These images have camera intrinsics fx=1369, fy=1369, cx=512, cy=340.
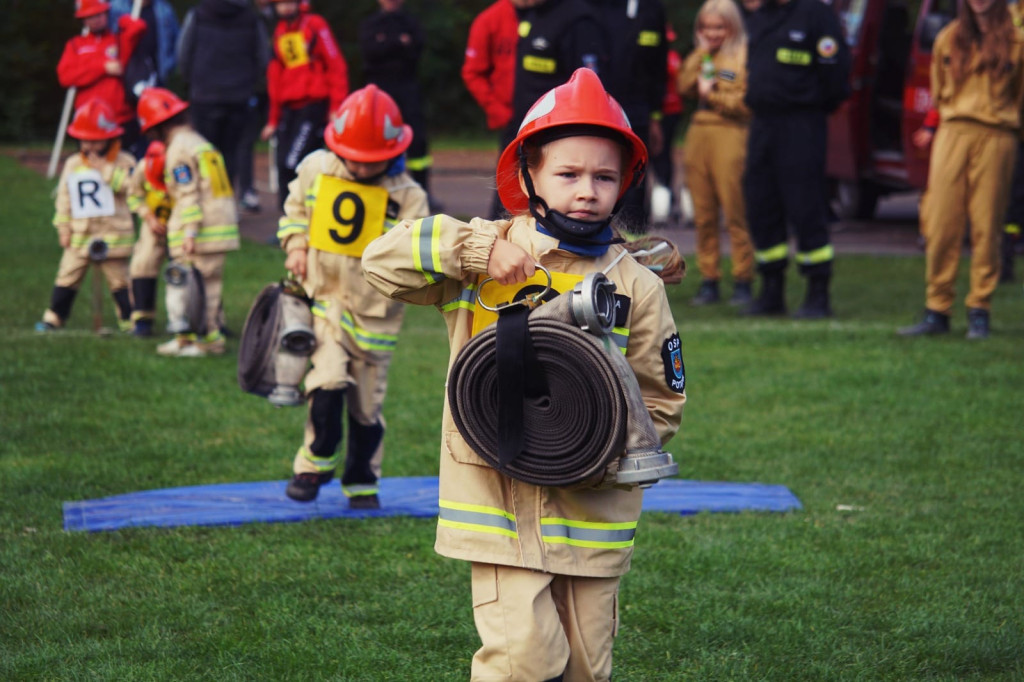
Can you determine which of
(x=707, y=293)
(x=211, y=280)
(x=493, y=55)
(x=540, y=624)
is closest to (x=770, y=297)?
(x=707, y=293)

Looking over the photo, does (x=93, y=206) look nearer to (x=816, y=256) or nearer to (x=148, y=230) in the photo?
(x=148, y=230)

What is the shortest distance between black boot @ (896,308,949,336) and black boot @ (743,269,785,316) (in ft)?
4.06

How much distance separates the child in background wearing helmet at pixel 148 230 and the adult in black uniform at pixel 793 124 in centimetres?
430

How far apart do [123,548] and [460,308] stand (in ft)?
8.12

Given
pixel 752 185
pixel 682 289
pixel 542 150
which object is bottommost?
pixel 682 289

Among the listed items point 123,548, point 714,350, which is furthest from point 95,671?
point 714,350

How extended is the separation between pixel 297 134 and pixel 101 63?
6.61 ft

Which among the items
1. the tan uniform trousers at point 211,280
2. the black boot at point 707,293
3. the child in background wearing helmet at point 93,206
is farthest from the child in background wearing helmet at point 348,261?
the black boot at point 707,293

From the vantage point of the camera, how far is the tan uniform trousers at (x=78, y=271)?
981 cm

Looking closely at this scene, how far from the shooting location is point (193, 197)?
876cm

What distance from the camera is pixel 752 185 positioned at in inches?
407

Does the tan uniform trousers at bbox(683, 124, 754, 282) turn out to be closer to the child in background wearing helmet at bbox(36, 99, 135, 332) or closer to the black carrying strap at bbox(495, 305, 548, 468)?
the child in background wearing helmet at bbox(36, 99, 135, 332)

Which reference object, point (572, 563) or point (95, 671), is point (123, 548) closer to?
point (95, 671)

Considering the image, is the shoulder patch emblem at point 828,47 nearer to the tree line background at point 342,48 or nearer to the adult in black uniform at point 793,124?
the adult in black uniform at point 793,124
